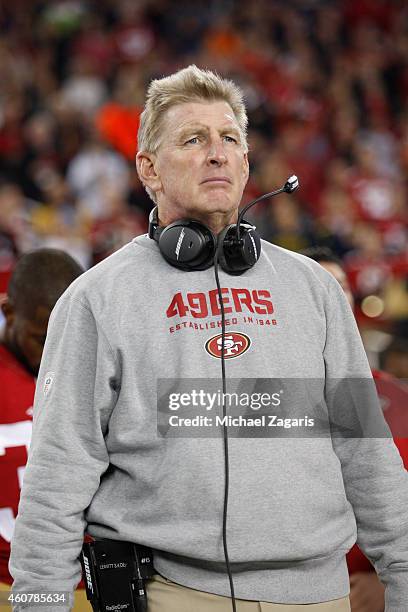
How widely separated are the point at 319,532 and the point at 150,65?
832 centimetres

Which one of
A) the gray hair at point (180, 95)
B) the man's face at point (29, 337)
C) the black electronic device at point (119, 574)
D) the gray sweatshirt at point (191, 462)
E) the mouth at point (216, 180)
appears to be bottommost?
the black electronic device at point (119, 574)

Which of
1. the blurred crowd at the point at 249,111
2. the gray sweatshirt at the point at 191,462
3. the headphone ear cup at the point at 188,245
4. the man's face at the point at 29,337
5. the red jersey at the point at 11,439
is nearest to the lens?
the gray sweatshirt at the point at 191,462

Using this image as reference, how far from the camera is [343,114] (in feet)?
31.3

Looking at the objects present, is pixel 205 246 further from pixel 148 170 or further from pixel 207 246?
pixel 148 170

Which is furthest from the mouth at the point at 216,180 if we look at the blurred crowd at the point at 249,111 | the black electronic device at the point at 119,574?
the blurred crowd at the point at 249,111

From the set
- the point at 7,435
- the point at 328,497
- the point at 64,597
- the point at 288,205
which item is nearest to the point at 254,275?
the point at 328,497

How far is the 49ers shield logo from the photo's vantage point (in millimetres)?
A: 1888

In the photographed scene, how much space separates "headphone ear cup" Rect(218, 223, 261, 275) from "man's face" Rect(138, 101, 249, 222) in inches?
2.5

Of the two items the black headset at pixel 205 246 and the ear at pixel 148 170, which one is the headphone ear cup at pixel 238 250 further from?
the ear at pixel 148 170

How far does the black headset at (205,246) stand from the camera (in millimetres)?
1934

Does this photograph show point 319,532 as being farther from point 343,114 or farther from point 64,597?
point 343,114

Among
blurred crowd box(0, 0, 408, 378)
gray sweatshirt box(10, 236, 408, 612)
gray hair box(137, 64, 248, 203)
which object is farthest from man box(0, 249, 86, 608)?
blurred crowd box(0, 0, 408, 378)

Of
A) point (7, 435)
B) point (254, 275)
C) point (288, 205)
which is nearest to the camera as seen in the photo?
point (254, 275)

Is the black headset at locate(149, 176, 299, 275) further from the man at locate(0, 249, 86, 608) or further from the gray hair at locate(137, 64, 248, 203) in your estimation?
the man at locate(0, 249, 86, 608)
